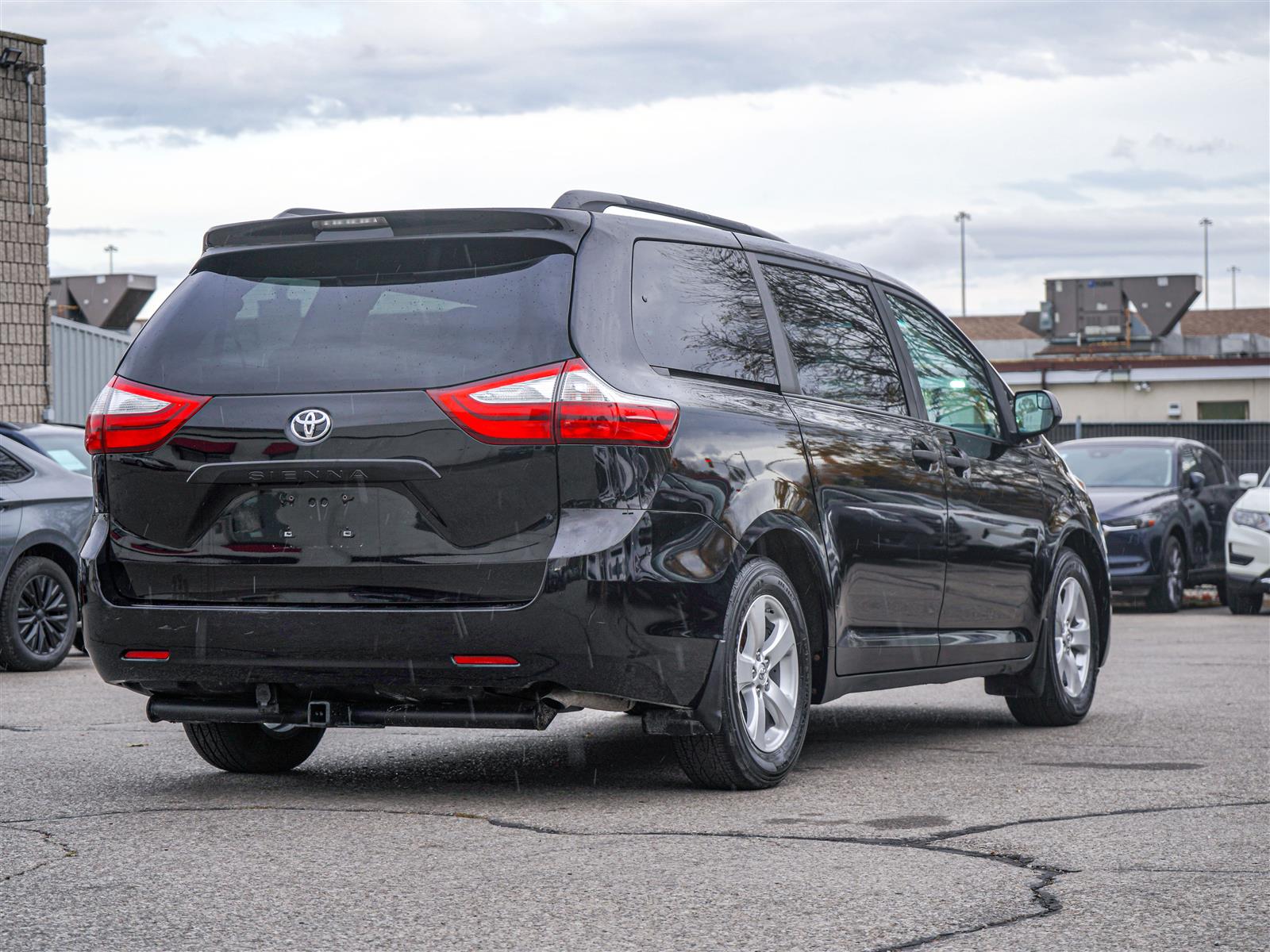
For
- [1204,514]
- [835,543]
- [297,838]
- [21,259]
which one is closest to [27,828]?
[297,838]

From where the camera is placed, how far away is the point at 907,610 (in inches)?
280

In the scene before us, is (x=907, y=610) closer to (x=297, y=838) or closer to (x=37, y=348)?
(x=297, y=838)

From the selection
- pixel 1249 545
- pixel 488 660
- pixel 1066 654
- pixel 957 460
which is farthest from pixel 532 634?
pixel 1249 545

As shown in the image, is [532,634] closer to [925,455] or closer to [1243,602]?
[925,455]

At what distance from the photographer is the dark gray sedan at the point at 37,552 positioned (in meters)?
11.3

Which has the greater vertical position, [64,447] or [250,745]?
[64,447]

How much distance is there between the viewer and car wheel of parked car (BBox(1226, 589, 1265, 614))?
1825 centimetres

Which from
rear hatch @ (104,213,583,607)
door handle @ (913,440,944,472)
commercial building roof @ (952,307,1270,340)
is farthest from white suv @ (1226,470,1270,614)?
commercial building roof @ (952,307,1270,340)

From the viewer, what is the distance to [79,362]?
27734 mm

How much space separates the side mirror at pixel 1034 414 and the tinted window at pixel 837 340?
3.60 feet

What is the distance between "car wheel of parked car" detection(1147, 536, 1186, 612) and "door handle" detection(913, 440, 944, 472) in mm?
12122

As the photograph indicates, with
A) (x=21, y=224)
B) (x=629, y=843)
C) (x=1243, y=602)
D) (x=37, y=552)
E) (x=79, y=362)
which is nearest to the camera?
(x=629, y=843)

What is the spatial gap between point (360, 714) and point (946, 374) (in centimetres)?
321

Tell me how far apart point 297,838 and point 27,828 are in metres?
0.82
